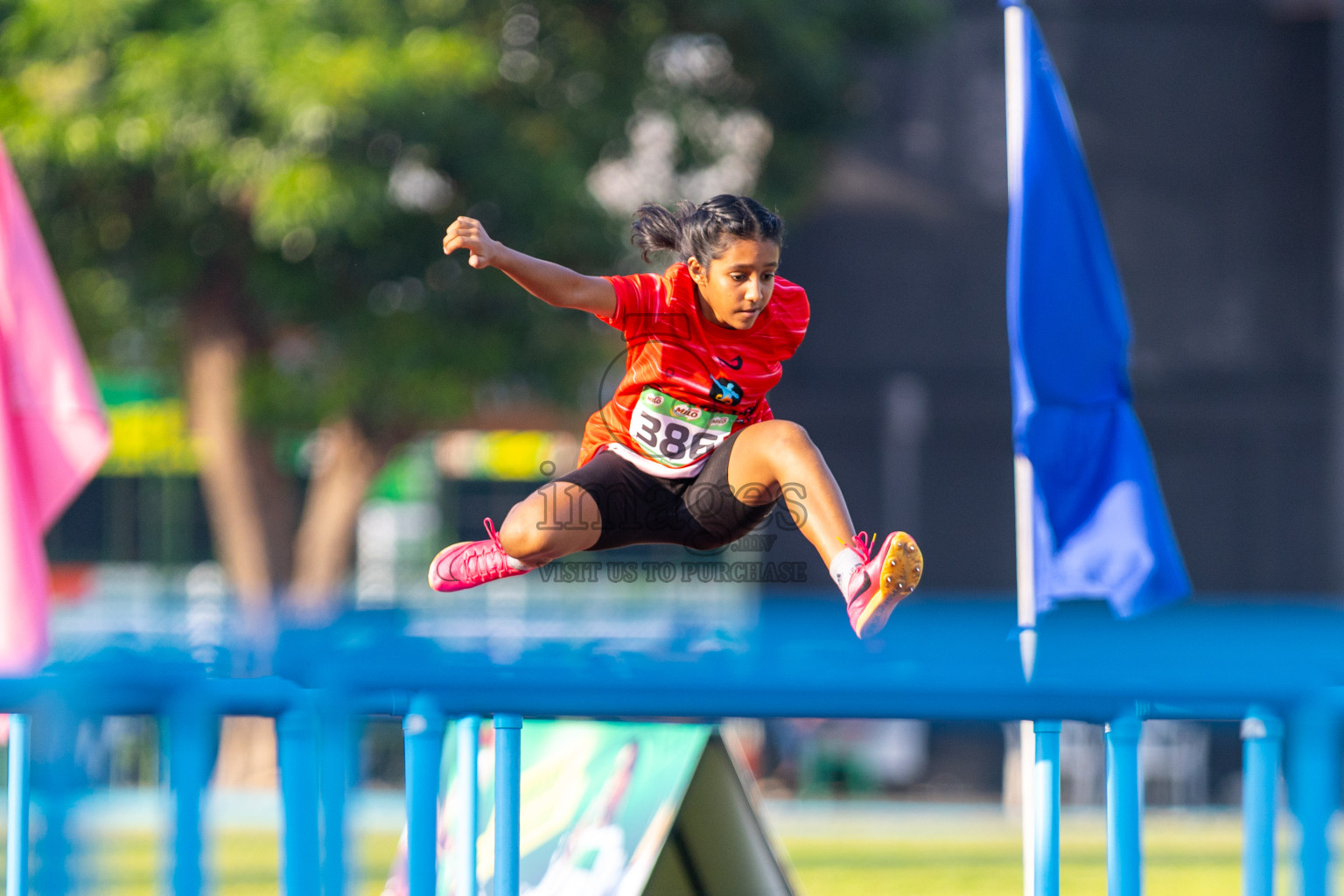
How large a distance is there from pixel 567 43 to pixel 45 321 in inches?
204

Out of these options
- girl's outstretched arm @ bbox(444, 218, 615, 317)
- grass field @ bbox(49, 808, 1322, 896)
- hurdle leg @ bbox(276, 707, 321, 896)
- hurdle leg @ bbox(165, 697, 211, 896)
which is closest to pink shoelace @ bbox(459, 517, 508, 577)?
girl's outstretched arm @ bbox(444, 218, 615, 317)

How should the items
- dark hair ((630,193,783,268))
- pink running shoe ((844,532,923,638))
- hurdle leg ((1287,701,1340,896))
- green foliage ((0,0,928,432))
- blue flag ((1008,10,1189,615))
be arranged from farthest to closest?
1. green foliage ((0,0,928,432))
2. blue flag ((1008,10,1189,615))
3. dark hair ((630,193,783,268))
4. pink running shoe ((844,532,923,638))
5. hurdle leg ((1287,701,1340,896))

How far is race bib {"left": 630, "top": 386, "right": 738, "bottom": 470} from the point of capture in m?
3.03

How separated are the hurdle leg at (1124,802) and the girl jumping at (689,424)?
491mm

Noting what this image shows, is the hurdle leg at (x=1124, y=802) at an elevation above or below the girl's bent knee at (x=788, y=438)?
below

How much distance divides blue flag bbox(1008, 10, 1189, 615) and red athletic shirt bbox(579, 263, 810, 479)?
78.3 inches

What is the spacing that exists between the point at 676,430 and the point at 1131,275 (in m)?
10.6

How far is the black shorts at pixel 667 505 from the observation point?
9.78 ft

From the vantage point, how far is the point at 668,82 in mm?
10172

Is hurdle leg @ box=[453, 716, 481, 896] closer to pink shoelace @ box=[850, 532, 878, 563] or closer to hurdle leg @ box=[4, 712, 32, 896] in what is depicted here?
hurdle leg @ box=[4, 712, 32, 896]

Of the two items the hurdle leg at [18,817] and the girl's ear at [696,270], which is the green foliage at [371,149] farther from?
the girl's ear at [696,270]

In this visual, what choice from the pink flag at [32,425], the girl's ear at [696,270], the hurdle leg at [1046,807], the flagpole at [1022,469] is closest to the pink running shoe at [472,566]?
the girl's ear at [696,270]

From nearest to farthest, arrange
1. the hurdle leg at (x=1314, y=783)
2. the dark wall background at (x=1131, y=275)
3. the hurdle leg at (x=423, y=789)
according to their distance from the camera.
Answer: the hurdle leg at (x=1314, y=783) < the hurdle leg at (x=423, y=789) < the dark wall background at (x=1131, y=275)

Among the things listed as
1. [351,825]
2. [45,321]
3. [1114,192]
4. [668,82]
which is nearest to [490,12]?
[668,82]
